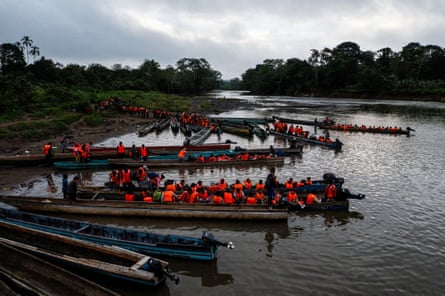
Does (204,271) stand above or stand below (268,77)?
below

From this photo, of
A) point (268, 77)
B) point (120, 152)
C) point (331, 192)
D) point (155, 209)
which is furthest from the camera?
point (268, 77)

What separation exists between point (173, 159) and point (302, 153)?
1133cm

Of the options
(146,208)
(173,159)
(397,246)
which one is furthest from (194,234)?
(173,159)

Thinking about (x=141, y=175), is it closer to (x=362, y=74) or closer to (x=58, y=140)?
(x=58, y=140)

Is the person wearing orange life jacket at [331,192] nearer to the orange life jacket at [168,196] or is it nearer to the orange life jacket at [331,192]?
the orange life jacket at [331,192]

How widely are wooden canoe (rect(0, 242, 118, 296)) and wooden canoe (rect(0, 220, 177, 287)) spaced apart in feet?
1.65

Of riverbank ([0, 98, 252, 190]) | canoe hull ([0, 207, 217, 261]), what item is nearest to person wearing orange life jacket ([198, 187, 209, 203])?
canoe hull ([0, 207, 217, 261])

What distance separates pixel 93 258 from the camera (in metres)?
10.4

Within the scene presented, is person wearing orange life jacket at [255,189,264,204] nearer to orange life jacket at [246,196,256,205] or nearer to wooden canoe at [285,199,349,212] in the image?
orange life jacket at [246,196,256,205]

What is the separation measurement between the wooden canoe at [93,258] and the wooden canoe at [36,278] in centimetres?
50

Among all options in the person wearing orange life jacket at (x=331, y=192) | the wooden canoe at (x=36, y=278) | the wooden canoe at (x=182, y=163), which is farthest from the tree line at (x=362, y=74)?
the wooden canoe at (x=36, y=278)

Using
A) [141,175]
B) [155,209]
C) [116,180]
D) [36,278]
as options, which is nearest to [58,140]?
[116,180]

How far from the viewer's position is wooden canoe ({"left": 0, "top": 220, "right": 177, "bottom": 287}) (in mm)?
9359

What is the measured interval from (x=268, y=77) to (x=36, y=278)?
464ft
